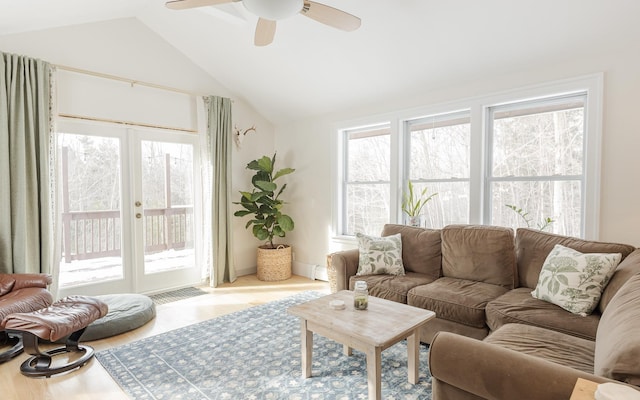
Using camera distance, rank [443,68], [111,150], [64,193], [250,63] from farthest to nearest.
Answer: [250,63] → [111,150] → [64,193] → [443,68]

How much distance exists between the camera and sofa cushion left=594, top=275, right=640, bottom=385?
1.13 meters

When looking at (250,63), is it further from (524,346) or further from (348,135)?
(524,346)

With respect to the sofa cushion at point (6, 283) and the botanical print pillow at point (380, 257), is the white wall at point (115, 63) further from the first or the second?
the botanical print pillow at point (380, 257)

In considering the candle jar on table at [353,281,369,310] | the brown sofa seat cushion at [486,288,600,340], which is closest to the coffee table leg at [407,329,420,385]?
the candle jar on table at [353,281,369,310]

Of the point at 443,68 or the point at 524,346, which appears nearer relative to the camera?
the point at 524,346

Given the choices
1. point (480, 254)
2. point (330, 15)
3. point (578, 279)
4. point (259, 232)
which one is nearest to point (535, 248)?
point (480, 254)

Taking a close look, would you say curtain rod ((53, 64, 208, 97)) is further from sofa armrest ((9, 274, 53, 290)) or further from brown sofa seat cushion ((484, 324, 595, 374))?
brown sofa seat cushion ((484, 324, 595, 374))

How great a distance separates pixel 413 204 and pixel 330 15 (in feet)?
7.74

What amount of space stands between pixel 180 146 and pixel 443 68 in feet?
10.2

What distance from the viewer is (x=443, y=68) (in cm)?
338

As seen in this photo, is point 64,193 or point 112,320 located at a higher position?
point 64,193

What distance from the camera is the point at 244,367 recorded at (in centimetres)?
246

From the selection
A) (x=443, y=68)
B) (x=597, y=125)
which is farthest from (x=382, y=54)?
(x=597, y=125)

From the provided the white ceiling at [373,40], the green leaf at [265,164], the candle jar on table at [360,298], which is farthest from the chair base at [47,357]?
the green leaf at [265,164]
